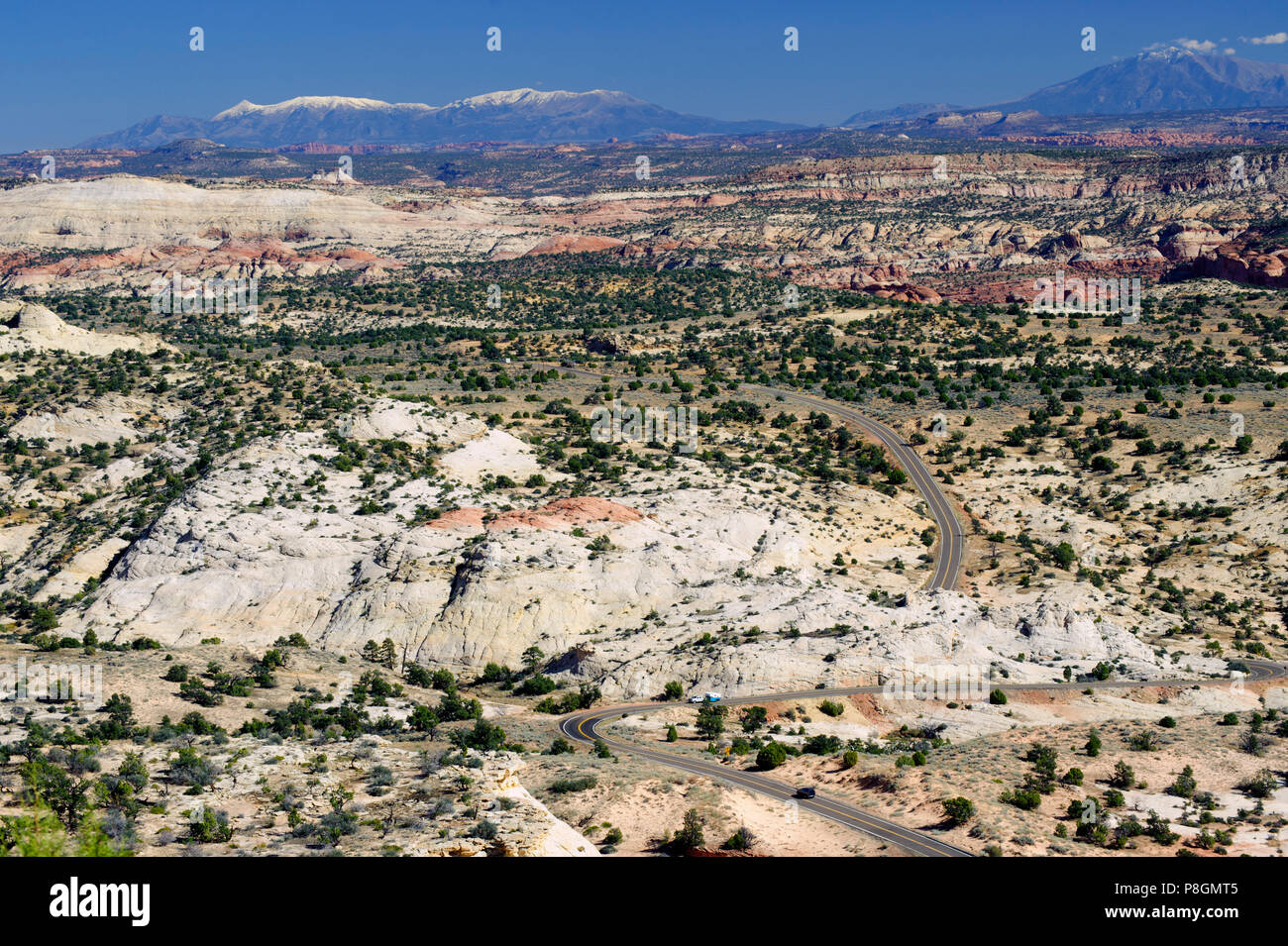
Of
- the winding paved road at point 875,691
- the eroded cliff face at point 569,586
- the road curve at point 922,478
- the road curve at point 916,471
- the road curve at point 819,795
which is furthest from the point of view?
the road curve at point 916,471

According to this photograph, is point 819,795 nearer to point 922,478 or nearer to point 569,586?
point 569,586

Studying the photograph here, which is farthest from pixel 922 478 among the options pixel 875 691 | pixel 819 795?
pixel 819 795

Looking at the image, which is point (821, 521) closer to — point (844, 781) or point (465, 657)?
point (465, 657)

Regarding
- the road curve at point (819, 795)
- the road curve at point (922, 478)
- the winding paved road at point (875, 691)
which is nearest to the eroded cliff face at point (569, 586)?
the road curve at point (819, 795)

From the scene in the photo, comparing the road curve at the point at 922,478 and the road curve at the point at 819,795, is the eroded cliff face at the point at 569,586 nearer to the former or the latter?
the road curve at the point at 819,795

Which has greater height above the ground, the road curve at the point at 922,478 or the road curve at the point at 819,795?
the road curve at the point at 922,478

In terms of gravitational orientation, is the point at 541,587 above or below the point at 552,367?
below

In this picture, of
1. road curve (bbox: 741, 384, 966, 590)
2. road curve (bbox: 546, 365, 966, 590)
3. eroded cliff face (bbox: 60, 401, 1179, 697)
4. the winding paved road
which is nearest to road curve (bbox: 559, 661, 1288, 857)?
the winding paved road
